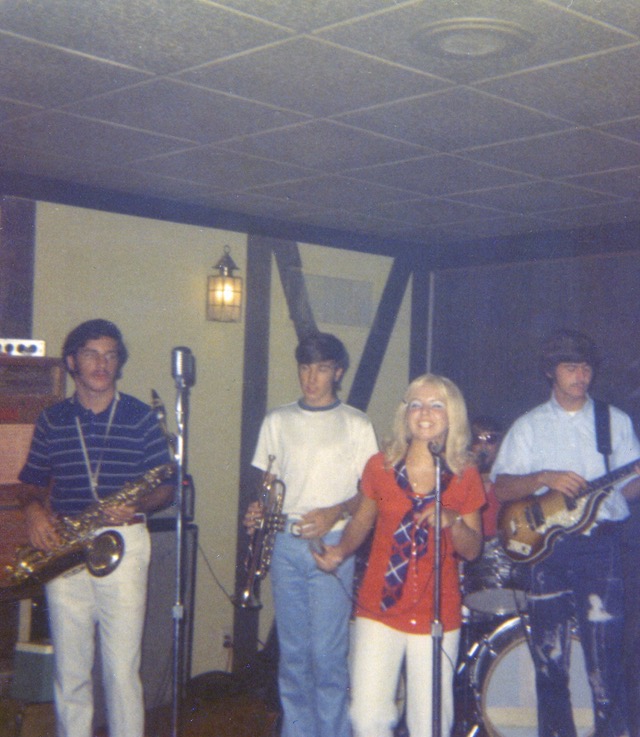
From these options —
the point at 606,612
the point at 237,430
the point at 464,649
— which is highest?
the point at 237,430

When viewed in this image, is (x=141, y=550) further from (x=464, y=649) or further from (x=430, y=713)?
(x=464, y=649)

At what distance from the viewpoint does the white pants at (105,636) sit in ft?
12.3

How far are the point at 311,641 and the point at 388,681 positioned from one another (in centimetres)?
98

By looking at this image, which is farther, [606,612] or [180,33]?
[606,612]

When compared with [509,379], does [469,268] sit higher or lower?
higher

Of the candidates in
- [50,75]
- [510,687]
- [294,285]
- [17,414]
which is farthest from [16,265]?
[510,687]

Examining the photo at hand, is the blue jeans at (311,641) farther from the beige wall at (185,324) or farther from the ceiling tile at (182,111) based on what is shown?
the ceiling tile at (182,111)

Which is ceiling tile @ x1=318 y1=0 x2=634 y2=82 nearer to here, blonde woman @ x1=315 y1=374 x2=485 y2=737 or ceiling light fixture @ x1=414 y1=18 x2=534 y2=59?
ceiling light fixture @ x1=414 y1=18 x2=534 y2=59

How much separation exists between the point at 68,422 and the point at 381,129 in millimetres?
1766

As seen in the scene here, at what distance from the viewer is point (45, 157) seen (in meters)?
4.51

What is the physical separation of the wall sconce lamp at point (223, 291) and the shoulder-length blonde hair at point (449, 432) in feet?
8.64

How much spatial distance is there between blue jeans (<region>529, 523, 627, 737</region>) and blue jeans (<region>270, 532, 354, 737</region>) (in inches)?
32.6

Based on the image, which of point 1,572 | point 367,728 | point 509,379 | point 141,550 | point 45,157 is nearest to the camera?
point 367,728

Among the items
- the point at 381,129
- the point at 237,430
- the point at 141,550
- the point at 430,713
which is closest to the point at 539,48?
the point at 381,129
